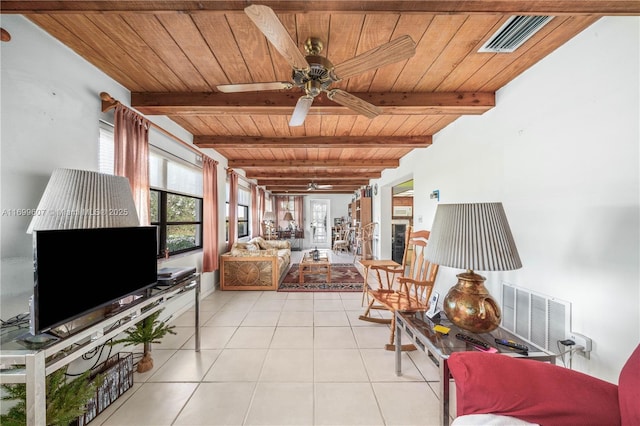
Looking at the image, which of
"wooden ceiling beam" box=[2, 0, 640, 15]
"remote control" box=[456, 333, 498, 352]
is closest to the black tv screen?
"wooden ceiling beam" box=[2, 0, 640, 15]

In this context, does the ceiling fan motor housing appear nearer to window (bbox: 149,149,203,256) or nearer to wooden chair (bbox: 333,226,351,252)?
window (bbox: 149,149,203,256)

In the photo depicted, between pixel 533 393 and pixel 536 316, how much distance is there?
1158 mm

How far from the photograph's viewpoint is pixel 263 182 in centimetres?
741

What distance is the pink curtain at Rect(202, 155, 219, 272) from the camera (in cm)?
375

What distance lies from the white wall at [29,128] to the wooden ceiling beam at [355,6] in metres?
0.29

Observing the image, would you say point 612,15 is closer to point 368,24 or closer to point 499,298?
point 368,24

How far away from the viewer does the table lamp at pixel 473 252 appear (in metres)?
1.27

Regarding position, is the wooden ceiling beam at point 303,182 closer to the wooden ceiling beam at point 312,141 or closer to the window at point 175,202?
the window at point 175,202

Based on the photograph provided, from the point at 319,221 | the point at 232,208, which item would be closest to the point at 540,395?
the point at 232,208

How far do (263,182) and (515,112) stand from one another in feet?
20.9

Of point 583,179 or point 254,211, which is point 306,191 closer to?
point 254,211

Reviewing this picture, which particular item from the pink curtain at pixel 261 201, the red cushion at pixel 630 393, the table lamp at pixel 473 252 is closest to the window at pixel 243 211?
the pink curtain at pixel 261 201

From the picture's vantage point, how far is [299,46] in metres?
1.62

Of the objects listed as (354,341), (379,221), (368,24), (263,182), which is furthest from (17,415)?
(263,182)
